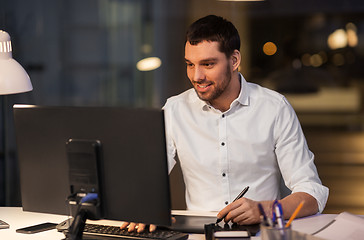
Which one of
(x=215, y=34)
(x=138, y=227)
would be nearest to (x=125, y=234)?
(x=138, y=227)

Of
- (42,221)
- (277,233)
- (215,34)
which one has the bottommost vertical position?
(42,221)

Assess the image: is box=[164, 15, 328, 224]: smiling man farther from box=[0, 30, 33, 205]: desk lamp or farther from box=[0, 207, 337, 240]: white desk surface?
box=[0, 30, 33, 205]: desk lamp

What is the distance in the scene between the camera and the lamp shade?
2.47 metres

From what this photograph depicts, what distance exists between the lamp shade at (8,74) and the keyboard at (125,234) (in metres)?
0.70

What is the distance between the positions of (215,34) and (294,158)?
0.64 m

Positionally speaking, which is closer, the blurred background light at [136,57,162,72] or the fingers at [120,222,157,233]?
the fingers at [120,222,157,233]

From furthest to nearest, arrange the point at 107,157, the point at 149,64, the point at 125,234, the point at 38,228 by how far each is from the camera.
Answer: the point at 149,64, the point at 38,228, the point at 125,234, the point at 107,157

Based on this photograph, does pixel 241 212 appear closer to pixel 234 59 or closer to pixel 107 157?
pixel 107 157

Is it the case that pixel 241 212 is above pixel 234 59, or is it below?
below

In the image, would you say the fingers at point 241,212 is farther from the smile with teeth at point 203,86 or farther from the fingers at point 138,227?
the smile with teeth at point 203,86

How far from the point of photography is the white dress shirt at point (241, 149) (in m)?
2.71

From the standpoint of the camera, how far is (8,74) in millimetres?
2482

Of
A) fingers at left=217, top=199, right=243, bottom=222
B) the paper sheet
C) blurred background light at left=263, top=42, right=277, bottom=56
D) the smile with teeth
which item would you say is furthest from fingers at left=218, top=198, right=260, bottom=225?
blurred background light at left=263, top=42, right=277, bottom=56

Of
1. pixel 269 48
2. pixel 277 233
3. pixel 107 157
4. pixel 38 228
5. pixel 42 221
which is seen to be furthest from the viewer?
pixel 269 48
